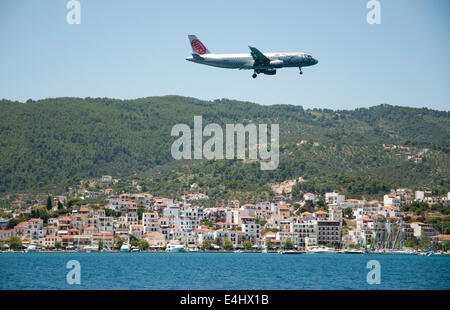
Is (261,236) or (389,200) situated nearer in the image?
(261,236)

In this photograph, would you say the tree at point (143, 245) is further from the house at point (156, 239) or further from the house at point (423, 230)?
the house at point (423, 230)

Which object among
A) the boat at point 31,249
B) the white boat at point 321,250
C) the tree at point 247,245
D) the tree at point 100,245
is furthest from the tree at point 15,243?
the white boat at point 321,250

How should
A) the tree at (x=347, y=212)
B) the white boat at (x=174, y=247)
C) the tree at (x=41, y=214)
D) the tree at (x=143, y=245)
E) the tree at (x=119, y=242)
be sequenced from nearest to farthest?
1. the tree at (x=143, y=245)
2. the white boat at (x=174, y=247)
3. the tree at (x=119, y=242)
4. the tree at (x=41, y=214)
5. the tree at (x=347, y=212)

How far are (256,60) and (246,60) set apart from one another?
48.5 inches

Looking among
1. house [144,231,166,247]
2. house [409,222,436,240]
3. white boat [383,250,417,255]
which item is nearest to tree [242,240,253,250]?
house [144,231,166,247]

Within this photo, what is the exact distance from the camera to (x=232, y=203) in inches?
7485

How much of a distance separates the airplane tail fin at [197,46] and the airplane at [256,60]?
5.35ft

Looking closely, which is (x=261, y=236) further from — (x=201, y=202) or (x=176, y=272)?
(x=176, y=272)

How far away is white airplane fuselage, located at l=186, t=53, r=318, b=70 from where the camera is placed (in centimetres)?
5847

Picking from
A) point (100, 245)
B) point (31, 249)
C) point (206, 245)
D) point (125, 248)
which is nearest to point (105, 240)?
point (100, 245)

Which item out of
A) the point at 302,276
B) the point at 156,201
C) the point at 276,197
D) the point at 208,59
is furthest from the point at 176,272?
the point at 276,197

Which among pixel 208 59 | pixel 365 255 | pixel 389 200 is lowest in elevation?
pixel 365 255

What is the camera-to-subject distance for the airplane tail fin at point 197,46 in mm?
62344

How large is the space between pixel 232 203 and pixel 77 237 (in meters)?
57.1
